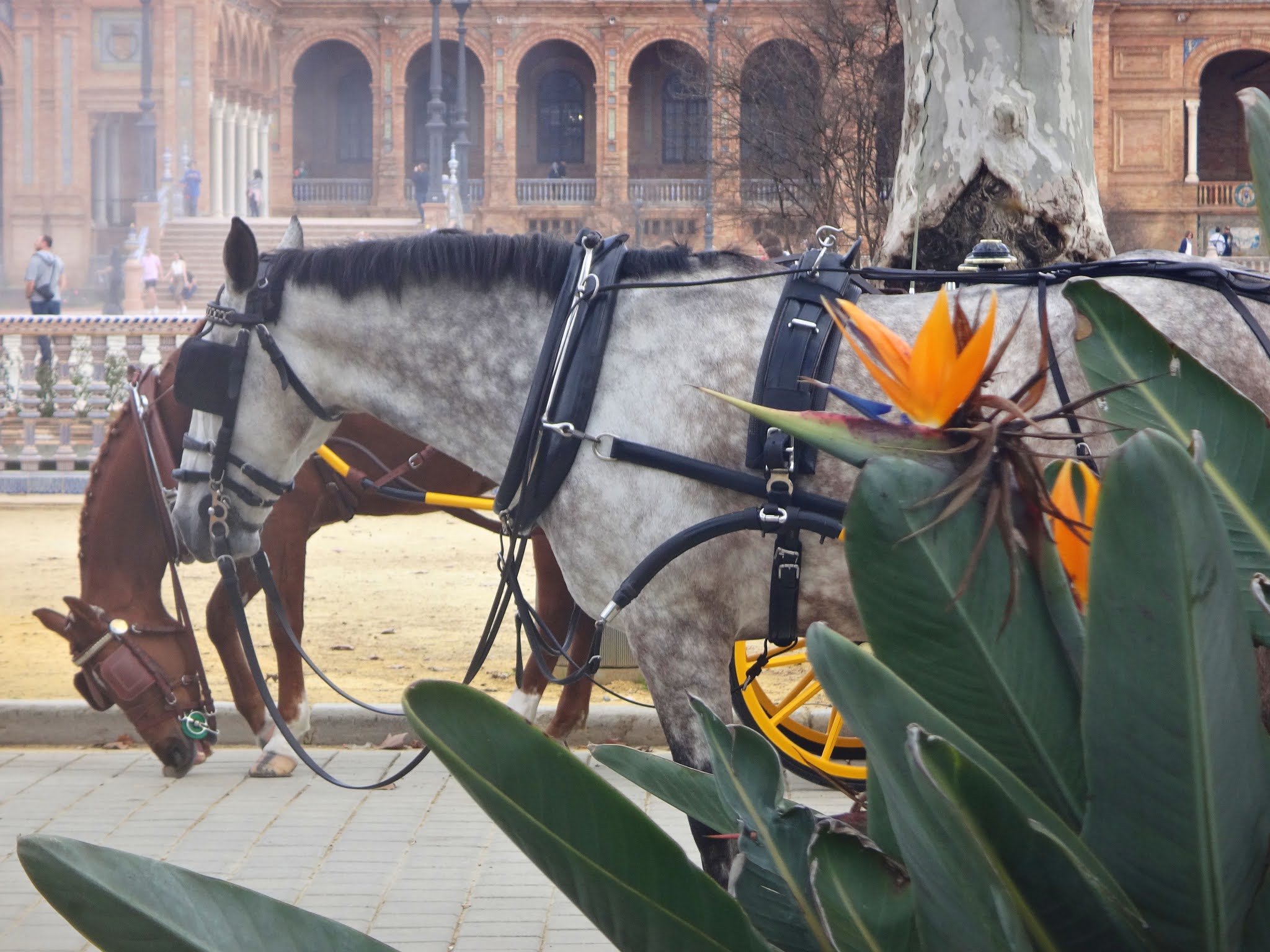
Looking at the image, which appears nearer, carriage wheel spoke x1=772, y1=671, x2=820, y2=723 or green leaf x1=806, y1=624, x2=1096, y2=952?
green leaf x1=806, y1=624, x2=1096, y2=952

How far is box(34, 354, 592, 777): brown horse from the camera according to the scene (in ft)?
16.7

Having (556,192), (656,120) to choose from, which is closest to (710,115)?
(556,192)

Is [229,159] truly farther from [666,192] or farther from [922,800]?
[922,800]

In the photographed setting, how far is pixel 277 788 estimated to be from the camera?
5.48 meters

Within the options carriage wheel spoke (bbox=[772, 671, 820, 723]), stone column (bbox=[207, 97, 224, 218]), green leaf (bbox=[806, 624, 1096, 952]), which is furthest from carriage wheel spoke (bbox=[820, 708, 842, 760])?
stone column (bbox=[207, 97, 224, 218])

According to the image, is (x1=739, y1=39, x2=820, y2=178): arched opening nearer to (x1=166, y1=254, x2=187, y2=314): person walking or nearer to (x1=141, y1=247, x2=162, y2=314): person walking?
(x1=166, y1=254, x2=187, y2=314): person walking

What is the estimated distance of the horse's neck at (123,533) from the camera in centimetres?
525

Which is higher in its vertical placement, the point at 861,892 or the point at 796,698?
the point at 861,892

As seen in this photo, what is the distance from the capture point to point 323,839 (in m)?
4.91

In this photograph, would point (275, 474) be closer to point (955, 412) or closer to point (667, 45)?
point (955, 412)

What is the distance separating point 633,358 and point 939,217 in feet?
10.3

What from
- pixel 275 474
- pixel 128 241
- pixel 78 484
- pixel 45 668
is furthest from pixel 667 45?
pixel 275 474

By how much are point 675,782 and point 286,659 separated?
4.41m

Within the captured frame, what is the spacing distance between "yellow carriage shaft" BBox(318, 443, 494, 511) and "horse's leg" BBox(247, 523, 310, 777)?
0.33 metres
